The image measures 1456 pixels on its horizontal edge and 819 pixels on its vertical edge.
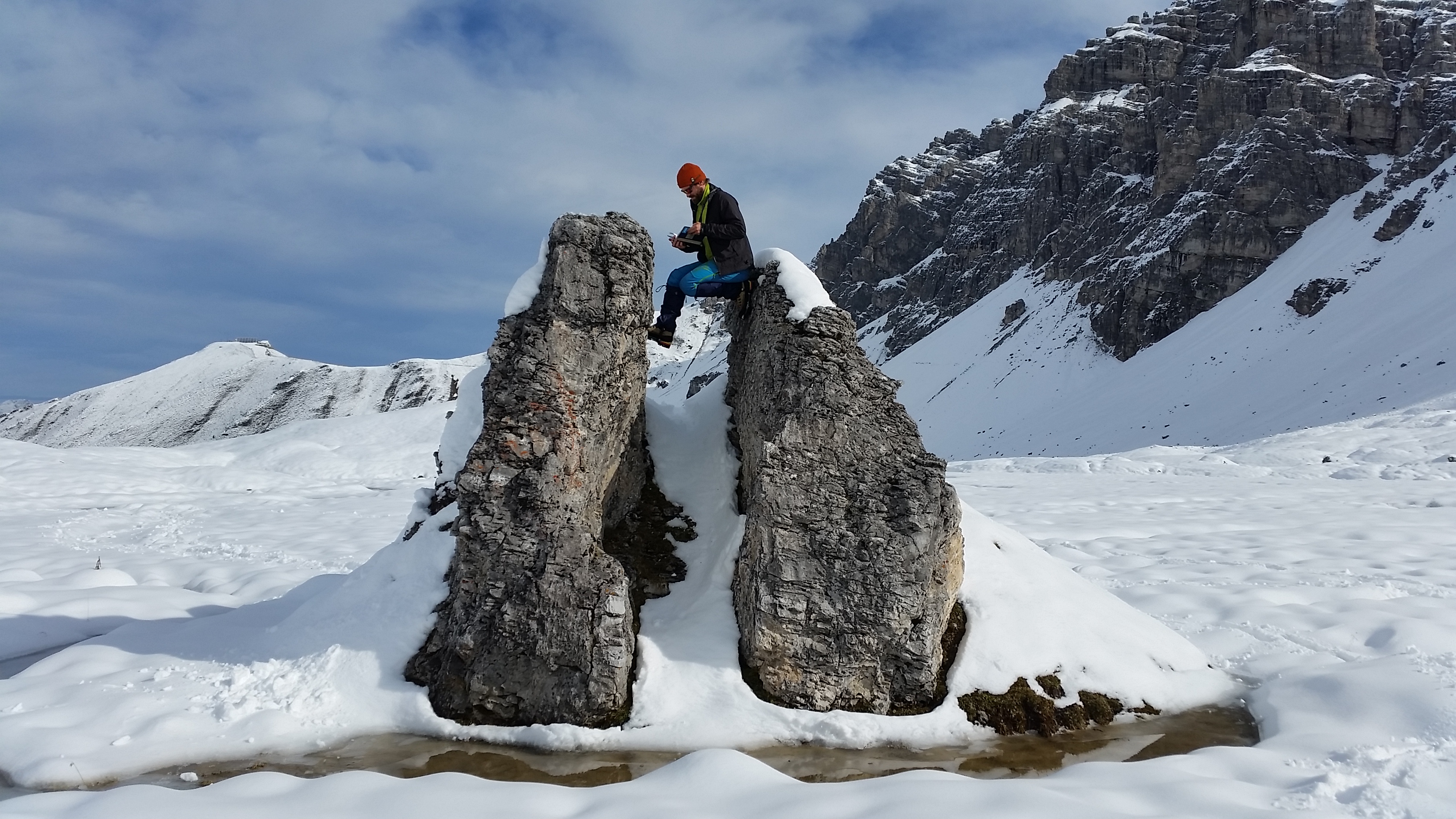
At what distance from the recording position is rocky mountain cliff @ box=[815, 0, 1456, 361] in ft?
209

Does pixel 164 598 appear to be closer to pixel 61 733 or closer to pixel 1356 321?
pixel 61 733

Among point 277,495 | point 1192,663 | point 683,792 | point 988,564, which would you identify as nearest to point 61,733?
point 683,792

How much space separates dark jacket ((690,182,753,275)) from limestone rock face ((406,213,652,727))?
2.26 ft

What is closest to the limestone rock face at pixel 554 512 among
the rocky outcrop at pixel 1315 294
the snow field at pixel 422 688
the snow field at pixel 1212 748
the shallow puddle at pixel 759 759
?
the snow field at pixel 422 688

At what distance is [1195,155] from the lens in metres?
73.1

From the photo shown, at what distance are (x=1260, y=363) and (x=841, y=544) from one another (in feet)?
176

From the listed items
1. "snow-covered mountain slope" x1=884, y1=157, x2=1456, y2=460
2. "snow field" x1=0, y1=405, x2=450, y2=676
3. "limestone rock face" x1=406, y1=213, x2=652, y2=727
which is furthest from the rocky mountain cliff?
"limestone rock face" x1=406, y1=213, x2=652, y2=727

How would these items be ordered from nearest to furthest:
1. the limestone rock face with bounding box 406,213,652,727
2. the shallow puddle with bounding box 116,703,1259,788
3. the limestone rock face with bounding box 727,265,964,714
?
the shallow puddle with bounding box 116,703,1259,788 < the limestone rock face with bounding box 406,213,652,727 < the limestone rock face with bounding box 727,265,964,714

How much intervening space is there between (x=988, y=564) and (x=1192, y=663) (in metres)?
1.96

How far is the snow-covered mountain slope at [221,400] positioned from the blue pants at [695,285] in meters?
84.5

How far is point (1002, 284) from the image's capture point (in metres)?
93.9

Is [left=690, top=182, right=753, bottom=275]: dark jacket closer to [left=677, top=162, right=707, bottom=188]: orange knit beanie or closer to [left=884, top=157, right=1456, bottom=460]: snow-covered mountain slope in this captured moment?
[left=677, top=162, right=707, bottom=188]: orange knit beanie

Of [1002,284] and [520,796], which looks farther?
[1002,284]

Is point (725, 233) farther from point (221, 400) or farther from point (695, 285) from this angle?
point (221, 400)
